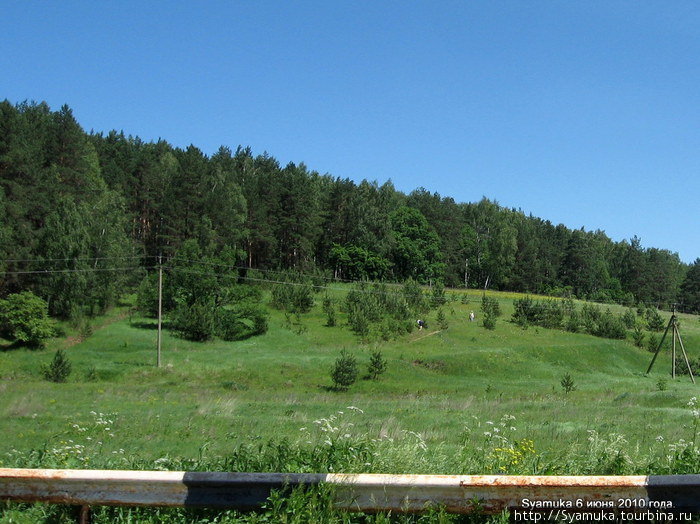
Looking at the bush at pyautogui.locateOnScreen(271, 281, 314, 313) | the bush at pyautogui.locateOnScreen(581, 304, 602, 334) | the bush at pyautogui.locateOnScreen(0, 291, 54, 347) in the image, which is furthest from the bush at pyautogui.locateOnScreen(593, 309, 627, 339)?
the bush at pyautogui.locateOnScreen(0, 291, 54, 347)

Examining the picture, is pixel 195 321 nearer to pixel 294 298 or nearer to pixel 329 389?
pixel 294 298

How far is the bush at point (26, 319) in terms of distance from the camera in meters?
45.4

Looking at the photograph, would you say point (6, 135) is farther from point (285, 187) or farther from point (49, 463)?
point (49, 463)

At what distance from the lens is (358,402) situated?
2225 cm

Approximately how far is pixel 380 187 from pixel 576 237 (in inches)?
1595

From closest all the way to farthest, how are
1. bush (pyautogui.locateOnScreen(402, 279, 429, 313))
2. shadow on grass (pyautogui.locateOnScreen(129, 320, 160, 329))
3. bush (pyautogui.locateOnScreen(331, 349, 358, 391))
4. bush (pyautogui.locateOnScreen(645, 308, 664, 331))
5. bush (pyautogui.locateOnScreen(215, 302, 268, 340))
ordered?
bush (pyautogui.locateOnScreen(331, 349, 358, 391)) → bush (pyautogui.locateOnScreen(215, 302, 268, 340)) → shadow on grass (pyautogui.locateOnScreen(129, 320, 160, 329)) → bush (pyautogui.locateOnScreen(402, 279, 429, 313)) → bush (pyautogui.locateOnScreen(645, 308, 664, 331))

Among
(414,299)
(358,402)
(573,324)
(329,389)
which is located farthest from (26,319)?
(573,324)

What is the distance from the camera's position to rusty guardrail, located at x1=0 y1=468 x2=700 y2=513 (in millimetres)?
4371

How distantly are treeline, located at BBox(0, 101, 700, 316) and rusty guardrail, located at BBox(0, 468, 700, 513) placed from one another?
174 ft

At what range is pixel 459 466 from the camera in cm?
589

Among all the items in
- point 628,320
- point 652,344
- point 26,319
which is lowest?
point 652,344

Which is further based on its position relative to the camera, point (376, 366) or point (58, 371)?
point (376, 366)

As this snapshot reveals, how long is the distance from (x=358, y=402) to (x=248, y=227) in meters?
63.4

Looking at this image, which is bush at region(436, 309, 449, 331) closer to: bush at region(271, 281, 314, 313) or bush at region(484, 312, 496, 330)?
bush at region(484, 312, 496, 330)
